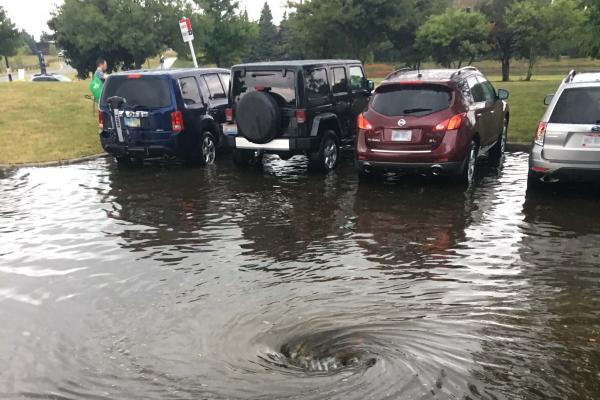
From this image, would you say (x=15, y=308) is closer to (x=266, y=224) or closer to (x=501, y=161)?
(x=266, y=224)

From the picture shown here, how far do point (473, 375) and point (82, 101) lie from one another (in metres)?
20.5

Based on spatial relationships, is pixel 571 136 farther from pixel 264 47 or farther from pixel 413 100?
pixel 264 47

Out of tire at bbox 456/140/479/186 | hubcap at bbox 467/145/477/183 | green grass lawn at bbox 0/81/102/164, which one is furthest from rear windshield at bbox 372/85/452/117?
green grass lawn at bbox 0/81/102/164

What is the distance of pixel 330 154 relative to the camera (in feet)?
34.1

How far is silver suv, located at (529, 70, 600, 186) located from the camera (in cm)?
727

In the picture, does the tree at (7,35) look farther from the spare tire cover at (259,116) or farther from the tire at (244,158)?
the spare tire cover at (259,116)

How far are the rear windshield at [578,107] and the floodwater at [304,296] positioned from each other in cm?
114

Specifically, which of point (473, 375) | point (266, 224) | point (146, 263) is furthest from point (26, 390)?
point (266, 224)

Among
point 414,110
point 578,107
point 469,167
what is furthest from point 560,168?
point 414,110

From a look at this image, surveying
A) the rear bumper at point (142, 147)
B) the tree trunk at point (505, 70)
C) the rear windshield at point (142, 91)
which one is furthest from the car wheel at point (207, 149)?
the tree trunk at point (505, 70)

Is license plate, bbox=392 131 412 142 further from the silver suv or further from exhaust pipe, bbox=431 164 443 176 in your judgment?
the silver suv

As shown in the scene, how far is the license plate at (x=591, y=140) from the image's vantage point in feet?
23.6

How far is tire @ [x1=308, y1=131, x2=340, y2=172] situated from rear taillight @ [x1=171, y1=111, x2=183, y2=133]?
8.26 feet

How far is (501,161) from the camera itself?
1087 centimetres
